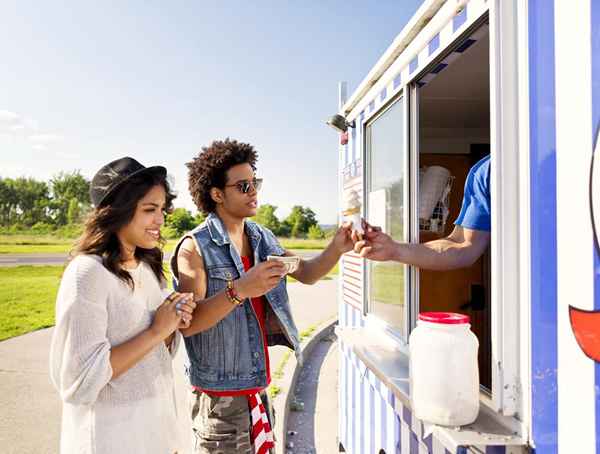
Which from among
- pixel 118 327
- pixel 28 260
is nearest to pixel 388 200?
pixel 118 327

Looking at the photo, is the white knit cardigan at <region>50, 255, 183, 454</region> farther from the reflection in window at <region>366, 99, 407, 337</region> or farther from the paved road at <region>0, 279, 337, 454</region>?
the paved road at <region>0, 279, 337, 454</region>

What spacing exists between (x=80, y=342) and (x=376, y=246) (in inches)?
52.6

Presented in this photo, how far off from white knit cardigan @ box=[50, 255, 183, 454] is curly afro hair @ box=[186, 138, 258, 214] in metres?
0.69

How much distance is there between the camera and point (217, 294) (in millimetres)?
2146

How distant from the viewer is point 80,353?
161 centimetres

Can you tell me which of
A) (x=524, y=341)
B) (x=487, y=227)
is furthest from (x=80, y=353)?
(x=487, y=227)

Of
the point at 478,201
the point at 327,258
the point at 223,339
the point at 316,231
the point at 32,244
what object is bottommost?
the point at 32,244

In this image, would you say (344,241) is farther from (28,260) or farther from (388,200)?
(28,260)

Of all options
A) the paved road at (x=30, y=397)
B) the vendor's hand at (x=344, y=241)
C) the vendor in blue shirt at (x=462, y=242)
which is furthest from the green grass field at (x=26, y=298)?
the vendor in blue shirt at (x=462, y=242)

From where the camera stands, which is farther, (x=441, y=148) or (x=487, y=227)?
(x=441, y=148)

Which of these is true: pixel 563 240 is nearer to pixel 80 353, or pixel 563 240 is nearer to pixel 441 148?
pixel 80 353

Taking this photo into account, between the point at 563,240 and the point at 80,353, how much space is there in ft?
4.80

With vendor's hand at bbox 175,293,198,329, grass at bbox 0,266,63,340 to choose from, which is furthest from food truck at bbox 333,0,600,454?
grass at bbox 0,266,63,340

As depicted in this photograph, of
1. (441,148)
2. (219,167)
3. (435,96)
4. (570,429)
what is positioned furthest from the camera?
(441,148)
